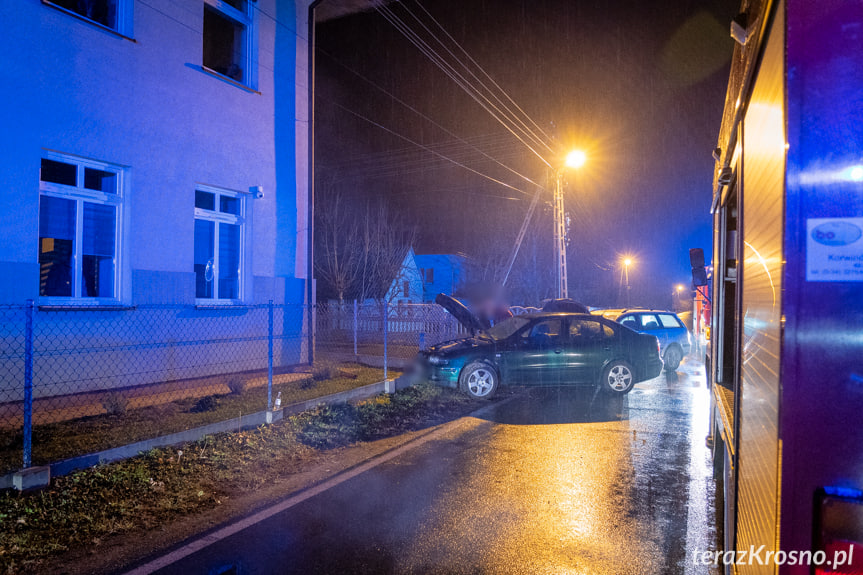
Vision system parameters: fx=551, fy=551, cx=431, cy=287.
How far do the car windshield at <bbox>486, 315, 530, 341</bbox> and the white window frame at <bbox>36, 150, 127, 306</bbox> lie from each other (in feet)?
21.3

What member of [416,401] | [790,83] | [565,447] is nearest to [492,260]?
[416,401]

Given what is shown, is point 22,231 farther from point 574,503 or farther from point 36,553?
point 574,503

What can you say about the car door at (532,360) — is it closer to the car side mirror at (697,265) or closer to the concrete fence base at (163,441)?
the concrete fence base at (163,441)

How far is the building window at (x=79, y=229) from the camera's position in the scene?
25.4ft

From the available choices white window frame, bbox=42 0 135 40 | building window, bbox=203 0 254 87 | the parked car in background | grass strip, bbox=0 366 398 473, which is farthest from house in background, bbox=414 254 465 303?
white window frame, bbox=42 0 135 40

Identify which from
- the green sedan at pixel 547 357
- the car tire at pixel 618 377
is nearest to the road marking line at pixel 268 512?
the green sedan at pixel 547 357

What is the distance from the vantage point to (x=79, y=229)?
319 inches

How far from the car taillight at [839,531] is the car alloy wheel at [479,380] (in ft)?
28.0

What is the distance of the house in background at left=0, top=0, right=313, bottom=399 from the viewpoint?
744 centimetres

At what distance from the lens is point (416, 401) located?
9.54 metres

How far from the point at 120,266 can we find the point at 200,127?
9.24ft

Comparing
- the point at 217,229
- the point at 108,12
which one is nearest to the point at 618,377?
the point at 217,229

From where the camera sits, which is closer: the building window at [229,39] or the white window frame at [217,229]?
the white window frame at [217,229]

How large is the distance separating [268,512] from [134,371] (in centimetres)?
494
